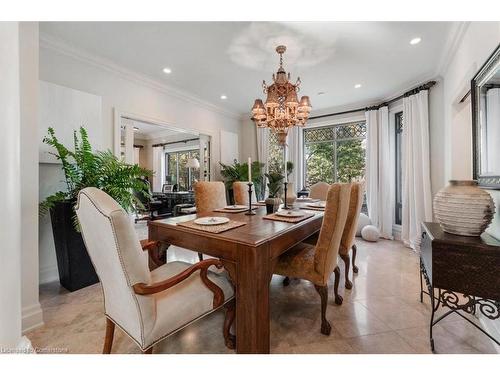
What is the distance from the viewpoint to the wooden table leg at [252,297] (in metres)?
1.23

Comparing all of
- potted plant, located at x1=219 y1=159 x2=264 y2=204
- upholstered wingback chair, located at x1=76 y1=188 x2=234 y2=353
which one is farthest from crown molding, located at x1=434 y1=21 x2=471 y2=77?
potted plant, located at x1=219 y1=159 x2=264 y2=204

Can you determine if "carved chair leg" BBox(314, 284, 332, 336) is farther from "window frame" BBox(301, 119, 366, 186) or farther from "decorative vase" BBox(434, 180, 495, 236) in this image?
"window frame" BBox(301, 119, 366, 186)

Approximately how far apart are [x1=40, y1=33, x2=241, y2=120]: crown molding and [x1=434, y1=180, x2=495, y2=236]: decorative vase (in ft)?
12.7

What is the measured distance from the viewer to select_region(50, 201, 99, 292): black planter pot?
2.18m

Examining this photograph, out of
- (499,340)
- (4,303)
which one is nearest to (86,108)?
(4,303)

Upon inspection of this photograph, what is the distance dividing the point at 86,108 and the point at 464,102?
4579 mm

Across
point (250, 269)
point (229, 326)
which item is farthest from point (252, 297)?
point (229, 326)

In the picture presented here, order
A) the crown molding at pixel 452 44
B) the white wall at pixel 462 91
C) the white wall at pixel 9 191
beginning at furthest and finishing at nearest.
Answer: the crown molding at pixel 452 44, the white wall at pixel 462 91, the white wall at pixel 9 191

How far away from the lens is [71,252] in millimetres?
2205

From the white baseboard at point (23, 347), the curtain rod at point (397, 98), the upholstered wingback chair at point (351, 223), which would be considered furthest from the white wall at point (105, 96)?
the upholstered wingback chair at point (351, 223)

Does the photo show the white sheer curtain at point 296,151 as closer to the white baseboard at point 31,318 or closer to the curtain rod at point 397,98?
the curtain rod at point 397,98

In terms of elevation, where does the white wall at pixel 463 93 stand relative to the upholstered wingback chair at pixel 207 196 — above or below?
above

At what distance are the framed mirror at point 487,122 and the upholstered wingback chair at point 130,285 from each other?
1.97m
